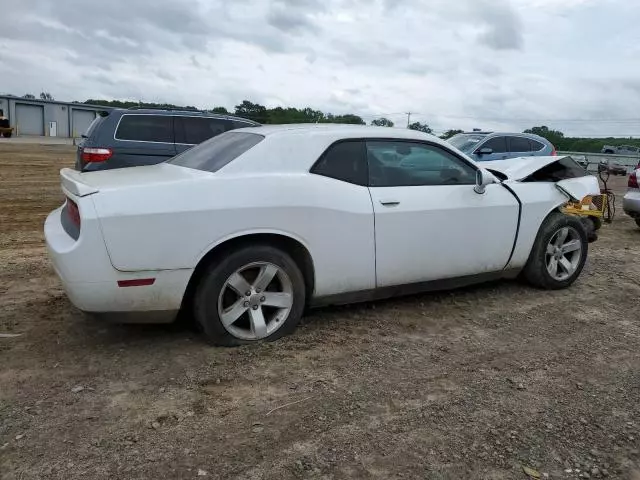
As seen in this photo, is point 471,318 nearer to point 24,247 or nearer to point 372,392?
point 372,392

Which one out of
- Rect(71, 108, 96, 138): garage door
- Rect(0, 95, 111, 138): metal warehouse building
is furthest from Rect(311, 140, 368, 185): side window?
Rect(71, 108, 96, 138): garage door

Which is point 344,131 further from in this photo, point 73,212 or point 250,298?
point 73,212

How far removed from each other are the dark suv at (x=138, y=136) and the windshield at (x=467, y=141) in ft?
19.5

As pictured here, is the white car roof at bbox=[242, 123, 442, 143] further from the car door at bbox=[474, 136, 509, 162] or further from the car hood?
the car door at bbox=[474, 136, 509, 162]

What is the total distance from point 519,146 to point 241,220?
10.5 metres

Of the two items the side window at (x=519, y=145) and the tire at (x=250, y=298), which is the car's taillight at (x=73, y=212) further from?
the side window at (x=519, y=145)

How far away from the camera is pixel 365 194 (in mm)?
3988

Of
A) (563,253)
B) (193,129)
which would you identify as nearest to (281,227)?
(563,253)

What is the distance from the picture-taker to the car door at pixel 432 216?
13.4ft

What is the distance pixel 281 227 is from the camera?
364cm

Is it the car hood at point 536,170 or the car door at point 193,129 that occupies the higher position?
the car door at point 193,129

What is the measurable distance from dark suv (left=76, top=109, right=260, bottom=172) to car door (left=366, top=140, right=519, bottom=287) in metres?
4.87

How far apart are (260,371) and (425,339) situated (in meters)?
1.29

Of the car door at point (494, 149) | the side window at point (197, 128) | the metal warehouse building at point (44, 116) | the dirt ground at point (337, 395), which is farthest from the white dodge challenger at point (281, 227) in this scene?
the metal warehouse building at point (44, 116)
